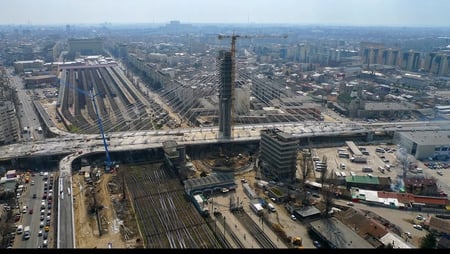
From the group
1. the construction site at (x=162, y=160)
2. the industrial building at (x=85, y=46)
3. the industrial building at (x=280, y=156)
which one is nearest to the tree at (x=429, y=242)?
the construction site at (x=162, y=160)

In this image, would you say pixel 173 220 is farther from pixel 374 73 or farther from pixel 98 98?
pixel 374 73

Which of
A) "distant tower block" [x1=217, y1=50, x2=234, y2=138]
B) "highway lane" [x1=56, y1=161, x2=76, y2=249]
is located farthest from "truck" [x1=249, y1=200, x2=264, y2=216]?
"distant tower block" [x1=217, y1=50, x2=234, y2=138]

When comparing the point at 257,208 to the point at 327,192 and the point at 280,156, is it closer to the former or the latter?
the point at 327,192

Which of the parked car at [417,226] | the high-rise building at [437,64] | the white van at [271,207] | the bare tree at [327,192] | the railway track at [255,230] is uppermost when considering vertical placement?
the high-rise building at [437,64]

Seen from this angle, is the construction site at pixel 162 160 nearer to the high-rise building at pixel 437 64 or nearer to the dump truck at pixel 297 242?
the dump truck at pixel 297 242

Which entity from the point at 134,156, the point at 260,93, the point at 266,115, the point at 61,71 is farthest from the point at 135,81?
the point at 134,156

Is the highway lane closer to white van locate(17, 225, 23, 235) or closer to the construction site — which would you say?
the construction site
